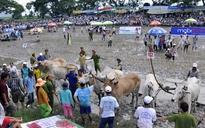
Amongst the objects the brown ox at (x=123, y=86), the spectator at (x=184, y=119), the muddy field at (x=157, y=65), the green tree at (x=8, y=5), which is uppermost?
the green tree at (x=8, y=5)

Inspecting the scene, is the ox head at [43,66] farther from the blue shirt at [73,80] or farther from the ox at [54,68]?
the blue shirt at [73,80]

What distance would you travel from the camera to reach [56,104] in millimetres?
10047

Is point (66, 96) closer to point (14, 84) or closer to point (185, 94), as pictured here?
point (14, 84)

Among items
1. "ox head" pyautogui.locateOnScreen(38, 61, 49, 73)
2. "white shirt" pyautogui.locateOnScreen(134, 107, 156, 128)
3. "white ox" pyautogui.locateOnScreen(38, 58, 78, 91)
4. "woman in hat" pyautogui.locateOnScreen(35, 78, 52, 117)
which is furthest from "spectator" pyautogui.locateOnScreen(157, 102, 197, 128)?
"ox head" pyautogui.locateOnScreen(38, 61, 49, 73)

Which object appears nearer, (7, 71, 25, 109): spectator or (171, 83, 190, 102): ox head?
(171, 83, 190, 102): ox head

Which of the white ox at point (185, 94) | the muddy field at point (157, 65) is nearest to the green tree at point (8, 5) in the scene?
the muddy field at point (157, 65)

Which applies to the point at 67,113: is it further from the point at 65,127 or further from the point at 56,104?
the point at 56,104

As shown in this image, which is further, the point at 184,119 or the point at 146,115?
the point at 146,115

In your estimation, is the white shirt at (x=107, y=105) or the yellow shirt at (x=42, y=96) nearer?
→ the white shirt at (x=107, y=105)

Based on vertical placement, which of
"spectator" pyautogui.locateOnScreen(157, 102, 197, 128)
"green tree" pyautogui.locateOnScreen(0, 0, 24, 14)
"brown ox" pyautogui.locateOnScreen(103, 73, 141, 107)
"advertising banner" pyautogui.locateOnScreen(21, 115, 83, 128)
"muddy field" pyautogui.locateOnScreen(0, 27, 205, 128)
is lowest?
"muddy field" pyautogui.locateOnScreen(0, 27, 205, 128)

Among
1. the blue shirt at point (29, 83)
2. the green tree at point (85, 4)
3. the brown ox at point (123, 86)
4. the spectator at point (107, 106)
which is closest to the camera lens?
the spectator at point (107, 106)

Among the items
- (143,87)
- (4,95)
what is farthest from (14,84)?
(143,87)

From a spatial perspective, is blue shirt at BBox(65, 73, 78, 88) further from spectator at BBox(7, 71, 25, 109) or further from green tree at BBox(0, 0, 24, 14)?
green tree at BBox(0, 0, 24, 14)

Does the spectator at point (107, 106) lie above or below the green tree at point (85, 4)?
below
